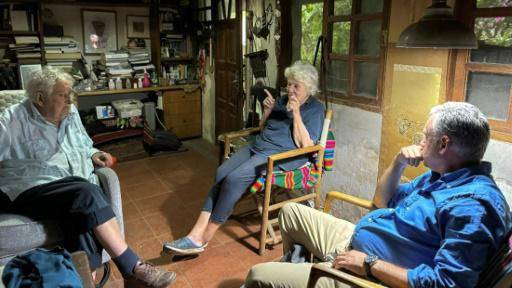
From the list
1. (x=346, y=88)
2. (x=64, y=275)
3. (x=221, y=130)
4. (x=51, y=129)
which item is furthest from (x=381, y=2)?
(x=221, y=130)

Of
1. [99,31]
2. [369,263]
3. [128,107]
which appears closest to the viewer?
[369,263]

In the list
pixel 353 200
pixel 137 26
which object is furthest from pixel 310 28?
pixel 137 26

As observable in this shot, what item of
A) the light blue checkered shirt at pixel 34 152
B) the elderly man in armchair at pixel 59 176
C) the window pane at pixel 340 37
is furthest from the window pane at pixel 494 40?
the light blue checkered shirt at pixel 34 152

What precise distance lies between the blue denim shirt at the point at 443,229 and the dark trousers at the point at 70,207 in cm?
122

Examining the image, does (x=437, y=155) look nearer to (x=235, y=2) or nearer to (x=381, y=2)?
(x=381, y=2)

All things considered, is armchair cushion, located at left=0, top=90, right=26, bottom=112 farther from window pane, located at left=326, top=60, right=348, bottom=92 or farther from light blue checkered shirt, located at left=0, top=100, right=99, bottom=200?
window pane, located at left=326, top=60, right=348, bottom=92

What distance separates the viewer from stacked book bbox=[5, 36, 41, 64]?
4.06 metres

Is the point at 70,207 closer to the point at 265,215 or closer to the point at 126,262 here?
the point at 126,262

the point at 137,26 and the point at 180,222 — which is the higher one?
the point at 137,26

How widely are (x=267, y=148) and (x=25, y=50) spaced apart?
2.96 m

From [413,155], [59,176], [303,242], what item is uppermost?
[413,155]

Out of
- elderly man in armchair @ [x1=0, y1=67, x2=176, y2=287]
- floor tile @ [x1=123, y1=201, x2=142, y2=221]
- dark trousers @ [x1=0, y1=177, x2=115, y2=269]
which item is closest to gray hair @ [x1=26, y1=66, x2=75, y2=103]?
elderly man in armchair @ [x1=0, y1=67, x2=176, y2=287]

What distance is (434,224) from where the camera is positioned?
1324 millimetres

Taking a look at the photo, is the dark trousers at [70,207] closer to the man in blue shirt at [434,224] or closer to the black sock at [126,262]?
the black sock at [126,262]
